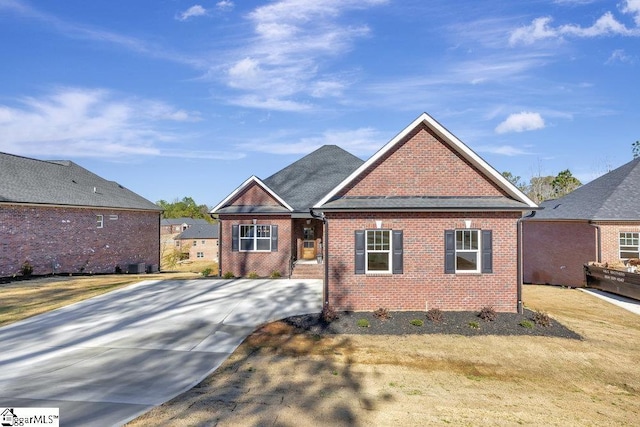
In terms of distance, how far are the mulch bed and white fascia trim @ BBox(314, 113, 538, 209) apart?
4096 millimetres

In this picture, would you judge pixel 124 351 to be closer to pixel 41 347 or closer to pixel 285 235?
pixel 41 347

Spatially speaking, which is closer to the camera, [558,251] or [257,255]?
[257,255]

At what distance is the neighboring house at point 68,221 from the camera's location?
76.2ft

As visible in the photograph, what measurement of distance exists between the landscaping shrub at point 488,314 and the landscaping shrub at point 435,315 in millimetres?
1363

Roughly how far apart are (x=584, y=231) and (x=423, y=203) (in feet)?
46.4

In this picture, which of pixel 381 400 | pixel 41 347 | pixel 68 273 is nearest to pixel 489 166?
pixel 381 400

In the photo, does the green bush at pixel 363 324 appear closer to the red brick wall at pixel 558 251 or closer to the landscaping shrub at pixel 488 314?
the landscaping shrub at pixel 488 314

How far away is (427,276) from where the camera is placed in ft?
43.0

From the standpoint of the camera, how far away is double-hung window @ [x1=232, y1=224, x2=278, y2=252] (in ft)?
70.7

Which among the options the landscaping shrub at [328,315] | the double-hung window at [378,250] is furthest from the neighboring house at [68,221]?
the double-hung window at [378,250]

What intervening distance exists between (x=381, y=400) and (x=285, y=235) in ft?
49.6

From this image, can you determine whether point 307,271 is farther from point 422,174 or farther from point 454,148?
point 454,148

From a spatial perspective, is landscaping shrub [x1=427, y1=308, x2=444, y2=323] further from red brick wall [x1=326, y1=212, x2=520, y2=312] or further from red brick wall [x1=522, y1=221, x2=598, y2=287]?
red brick wall [x1=522, y1=221, x2=598, y2=287]

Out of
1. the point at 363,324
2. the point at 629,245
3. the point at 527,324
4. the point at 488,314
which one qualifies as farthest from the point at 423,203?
the point at 629,245
